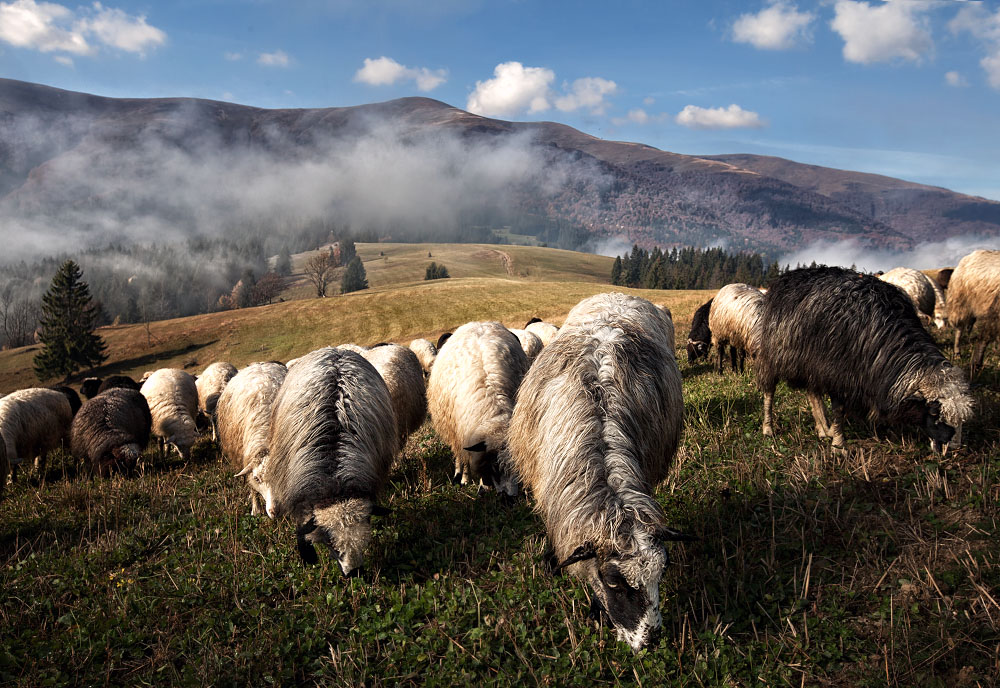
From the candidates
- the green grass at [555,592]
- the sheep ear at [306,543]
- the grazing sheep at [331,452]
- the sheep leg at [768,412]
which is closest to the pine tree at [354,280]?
the grazing sheep at [331,452]

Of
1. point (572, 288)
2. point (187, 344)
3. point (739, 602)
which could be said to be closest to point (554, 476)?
point (739, 602)

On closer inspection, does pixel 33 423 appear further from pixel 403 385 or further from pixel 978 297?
pixel 978 297

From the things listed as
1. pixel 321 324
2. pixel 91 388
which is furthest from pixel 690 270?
pixel 91 388

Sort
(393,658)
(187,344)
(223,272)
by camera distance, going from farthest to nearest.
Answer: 1. (223,272)
2. (187,344)
3. (393,658)

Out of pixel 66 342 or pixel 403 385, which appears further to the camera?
pixel 66 342

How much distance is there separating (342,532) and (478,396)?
366 centimetres

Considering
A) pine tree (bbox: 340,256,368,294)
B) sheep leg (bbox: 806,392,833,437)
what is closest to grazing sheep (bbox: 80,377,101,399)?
sheep leg (bbox: 806,392,833,437)

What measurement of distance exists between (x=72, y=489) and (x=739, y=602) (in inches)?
458

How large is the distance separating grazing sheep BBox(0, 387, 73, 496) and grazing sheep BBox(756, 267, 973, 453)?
17.0 meters

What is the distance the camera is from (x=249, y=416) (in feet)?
32.7

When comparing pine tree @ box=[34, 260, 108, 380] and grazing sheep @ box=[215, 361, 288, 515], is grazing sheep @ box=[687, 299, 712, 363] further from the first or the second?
pine tree @ box=[34, 260, 108, 380]

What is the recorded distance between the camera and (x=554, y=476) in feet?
16.4

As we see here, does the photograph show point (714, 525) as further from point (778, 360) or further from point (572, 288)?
point (572, 288)

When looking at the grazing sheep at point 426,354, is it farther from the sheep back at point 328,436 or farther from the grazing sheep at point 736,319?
the sheep back at point 328,436
